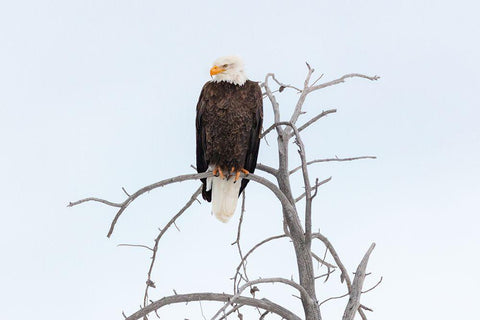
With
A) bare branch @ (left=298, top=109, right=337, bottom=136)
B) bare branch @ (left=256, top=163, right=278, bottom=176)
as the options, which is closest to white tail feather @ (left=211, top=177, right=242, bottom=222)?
bare branch @ (left=256, top=163, right=278, bottom=176)

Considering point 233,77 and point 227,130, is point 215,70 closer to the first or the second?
point 233,77

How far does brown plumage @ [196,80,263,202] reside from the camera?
6.15 metres

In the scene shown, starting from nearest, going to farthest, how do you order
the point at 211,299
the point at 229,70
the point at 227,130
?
the point at 211,299, the point at 227,130, the point at 229,70

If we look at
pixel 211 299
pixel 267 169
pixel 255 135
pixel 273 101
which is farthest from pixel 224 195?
pixel 211 299

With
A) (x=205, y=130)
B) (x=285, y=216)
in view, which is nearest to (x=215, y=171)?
(x=205, y=130)

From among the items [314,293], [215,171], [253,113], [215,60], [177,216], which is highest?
[215,60]

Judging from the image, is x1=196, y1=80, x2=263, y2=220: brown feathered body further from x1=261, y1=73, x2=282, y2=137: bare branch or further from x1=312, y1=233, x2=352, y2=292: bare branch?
x1=312, y1=233, x2=352, y2=292: bare branch

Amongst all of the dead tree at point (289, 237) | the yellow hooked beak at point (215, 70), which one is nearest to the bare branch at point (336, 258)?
the dead tree at point (289, 237)

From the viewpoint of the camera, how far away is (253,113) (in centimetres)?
623

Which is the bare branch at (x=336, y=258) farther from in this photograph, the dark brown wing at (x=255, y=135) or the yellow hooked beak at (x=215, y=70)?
the yellow hooked beak at (x=215, y=70)

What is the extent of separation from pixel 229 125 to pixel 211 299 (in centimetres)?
165

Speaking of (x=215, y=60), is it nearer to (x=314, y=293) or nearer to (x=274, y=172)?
(x=274, y=172)

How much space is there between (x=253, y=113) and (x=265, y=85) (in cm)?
Result: 35

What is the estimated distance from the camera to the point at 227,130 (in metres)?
6.15
